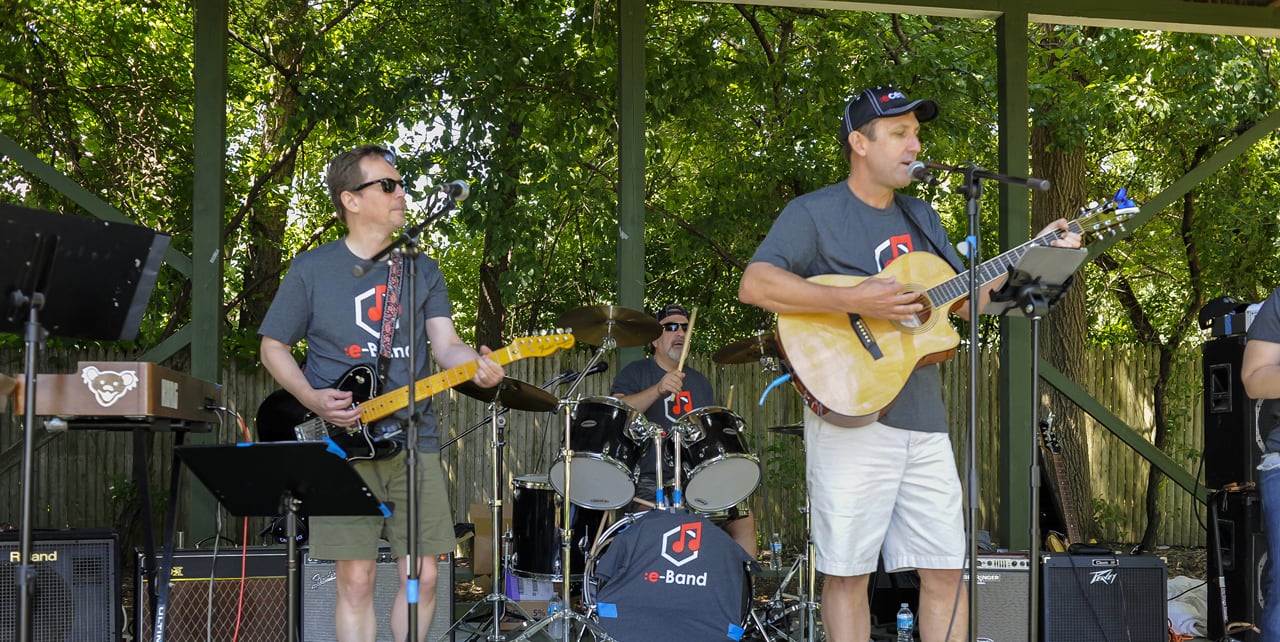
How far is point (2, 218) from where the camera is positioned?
11.2 ft

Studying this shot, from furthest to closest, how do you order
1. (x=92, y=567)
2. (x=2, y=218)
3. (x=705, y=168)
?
(x=705, y=168) → (x=92, y=567) → (x=2, y=218)

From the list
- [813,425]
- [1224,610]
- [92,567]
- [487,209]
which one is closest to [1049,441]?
[1224,610]

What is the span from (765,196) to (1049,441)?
15.2ft

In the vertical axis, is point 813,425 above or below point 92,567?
above

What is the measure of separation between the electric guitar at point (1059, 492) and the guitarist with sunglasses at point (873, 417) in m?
2.54

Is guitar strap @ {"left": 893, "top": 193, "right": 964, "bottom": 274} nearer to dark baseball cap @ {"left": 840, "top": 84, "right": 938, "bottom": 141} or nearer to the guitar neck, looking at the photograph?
dark baseball cap @ {"left": 840, "top": 84, "right": 938, "bottom": 141}

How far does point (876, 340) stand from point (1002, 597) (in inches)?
87.5

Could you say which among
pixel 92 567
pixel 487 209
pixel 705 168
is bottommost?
pixel 92 567

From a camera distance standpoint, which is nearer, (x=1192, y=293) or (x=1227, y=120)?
(x=1227, y=120)

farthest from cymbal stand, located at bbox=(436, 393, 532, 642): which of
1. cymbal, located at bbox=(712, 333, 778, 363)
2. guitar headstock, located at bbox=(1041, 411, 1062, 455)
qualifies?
guitar headstock, located at bbox=(1041, 411, 1062, 455)

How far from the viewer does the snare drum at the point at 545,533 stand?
21.0 ft

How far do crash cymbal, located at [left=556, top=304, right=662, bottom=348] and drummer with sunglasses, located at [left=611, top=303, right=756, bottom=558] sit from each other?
0.41m

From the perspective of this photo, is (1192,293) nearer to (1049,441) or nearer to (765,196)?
(765,196)

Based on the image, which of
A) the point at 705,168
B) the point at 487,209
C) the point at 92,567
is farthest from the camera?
the point at 705,168
